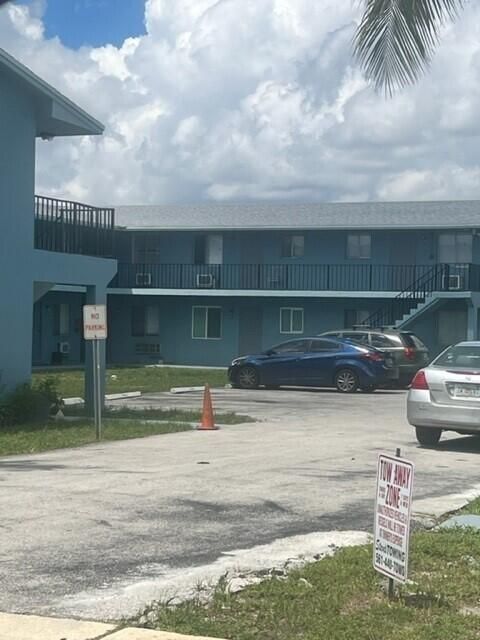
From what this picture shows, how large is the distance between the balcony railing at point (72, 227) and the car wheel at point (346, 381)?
834cm

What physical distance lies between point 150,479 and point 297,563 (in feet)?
13.5

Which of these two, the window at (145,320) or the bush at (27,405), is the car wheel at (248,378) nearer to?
the bush at (27,405)

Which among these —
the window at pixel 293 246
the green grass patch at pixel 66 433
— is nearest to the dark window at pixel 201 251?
the window at pixel 293 246

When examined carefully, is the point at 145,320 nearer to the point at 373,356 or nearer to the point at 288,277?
Answer: the point at 288,277

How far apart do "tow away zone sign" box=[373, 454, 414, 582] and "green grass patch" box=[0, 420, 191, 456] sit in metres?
8.59

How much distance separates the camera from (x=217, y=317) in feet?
141

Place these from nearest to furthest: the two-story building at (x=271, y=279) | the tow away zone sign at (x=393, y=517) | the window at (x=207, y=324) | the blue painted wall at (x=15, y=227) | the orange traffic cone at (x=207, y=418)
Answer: the tow away zone sign at (x=393, y=517) → the orange traffic cone at (x=207, y=418) → the blue painted wall at (x=15, y=227) → the two-story building at (x=271, y=279) → the window at (x=207, y=324)

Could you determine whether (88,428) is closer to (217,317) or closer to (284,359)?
(284,359)

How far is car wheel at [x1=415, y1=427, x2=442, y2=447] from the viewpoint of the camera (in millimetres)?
15607

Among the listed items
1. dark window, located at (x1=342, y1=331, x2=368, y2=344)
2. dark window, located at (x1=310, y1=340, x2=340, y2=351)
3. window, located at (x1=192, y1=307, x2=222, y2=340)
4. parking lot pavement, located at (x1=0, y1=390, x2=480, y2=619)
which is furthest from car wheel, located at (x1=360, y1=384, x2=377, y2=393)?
window, located at (x1=192, y1=307, x2=222, y2=340)

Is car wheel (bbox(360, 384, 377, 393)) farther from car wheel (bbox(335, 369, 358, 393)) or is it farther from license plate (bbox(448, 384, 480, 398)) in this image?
license plate (bbox(448, 384, 480, 398))

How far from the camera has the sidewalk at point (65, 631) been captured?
19.9 feet

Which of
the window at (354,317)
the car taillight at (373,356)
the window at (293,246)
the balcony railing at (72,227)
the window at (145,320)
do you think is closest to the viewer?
the balcony railing at (72,227)

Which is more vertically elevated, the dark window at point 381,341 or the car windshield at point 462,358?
the dark window at point 381,341
